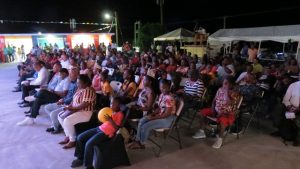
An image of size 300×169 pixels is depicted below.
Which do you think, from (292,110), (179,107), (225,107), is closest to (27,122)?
(179,107)

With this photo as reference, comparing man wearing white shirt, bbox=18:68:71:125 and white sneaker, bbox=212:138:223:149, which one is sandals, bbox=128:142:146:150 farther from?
man wearing white shirt, bbox=18:68:71:125

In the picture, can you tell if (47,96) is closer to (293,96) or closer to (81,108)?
(81,108)

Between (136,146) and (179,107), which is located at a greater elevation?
(179,107)

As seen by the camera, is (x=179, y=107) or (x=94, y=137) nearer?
(x=94, y=137)

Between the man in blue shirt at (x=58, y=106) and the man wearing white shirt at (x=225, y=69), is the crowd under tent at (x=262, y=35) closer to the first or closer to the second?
the man wearing white shirt at (x=225, y=69)

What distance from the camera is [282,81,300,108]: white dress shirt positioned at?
16.2ft

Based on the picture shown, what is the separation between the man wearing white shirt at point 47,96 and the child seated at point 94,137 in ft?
7.29

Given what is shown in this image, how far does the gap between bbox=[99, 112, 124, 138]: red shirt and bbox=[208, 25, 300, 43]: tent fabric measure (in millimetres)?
10665

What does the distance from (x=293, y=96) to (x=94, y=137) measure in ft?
11.0

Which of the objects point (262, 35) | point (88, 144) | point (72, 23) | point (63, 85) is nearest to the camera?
point (88, 144)

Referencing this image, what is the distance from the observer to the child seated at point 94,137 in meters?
4.00

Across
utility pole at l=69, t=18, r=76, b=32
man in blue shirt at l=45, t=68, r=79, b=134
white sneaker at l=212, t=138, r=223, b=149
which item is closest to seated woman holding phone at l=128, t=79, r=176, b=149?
white sneaker at l=212, t=138, r=223, b=149

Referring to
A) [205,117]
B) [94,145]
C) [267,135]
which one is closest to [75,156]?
[94,145]

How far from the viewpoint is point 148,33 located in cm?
2105
